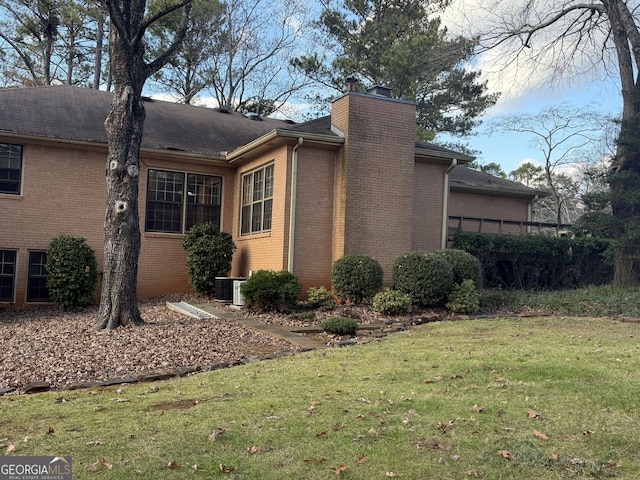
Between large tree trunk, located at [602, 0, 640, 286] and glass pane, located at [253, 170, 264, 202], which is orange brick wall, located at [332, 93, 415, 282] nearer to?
glass pane, located at [253, 170, 264, 202]

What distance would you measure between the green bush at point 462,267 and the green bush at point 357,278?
1388mm

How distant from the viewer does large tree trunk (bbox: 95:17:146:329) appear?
395 inches

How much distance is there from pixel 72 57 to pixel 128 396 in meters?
27.8

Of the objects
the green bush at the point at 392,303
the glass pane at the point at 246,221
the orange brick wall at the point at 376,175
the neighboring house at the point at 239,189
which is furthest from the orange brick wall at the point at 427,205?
the glass pane at the point at 246,221

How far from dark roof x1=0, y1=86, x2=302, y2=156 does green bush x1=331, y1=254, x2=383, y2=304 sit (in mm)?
5532

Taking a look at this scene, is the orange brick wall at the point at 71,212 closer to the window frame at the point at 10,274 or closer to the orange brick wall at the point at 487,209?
the window frame at the point at 10,274

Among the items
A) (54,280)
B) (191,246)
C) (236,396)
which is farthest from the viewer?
(191,246)

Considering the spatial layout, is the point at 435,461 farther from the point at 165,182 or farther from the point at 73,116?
the point at 73,116

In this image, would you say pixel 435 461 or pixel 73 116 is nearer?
pixel 435 461

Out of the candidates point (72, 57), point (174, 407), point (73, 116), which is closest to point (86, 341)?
point (174, 407)

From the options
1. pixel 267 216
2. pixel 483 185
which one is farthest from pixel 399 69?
pixel 267 216

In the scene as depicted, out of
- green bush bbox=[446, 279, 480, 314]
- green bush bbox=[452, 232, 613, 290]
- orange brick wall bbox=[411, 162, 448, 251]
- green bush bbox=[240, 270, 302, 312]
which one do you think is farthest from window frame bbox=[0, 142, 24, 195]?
green bush bbox=[452, 232, 613, 290]

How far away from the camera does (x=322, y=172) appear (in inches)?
533

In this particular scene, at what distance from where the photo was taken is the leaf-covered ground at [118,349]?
693 centimetres
